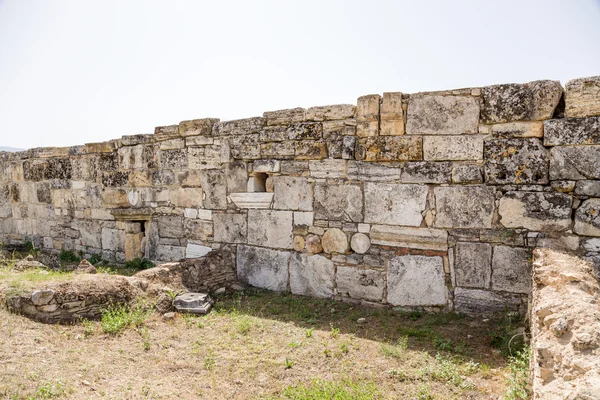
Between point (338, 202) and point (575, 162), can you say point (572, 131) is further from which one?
point (338, 202)

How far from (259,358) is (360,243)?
2050 millimetres

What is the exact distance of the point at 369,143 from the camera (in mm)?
5266

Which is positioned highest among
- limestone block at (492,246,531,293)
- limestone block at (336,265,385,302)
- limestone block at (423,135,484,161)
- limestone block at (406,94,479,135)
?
limestone block at (406,94,479,135)

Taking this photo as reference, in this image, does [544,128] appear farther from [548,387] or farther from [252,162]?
[252,162]

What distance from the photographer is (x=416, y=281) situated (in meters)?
5.07

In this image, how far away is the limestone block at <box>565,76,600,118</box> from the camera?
13.6ft

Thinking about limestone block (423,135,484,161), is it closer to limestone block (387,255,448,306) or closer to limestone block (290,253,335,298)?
limestone block (387,255,448,306)

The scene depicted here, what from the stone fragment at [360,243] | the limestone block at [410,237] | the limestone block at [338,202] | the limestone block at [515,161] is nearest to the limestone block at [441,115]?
the limestone block at [515,161]

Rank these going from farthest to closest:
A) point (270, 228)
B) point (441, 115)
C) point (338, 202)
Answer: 1. point (270, 228)
2. point (338, 202)
3. point (441, 115)

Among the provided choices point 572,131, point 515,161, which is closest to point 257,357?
point 515,161

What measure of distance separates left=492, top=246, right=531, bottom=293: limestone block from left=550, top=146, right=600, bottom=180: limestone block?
0.88 metres

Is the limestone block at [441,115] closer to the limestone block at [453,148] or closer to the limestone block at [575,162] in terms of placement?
the limestone block at [453,148]

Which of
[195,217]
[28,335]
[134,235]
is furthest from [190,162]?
[28,335]

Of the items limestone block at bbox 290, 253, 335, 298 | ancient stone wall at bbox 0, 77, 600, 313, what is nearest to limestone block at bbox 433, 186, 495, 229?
ancient stone wall at bbox 0, 77, 600, 313
